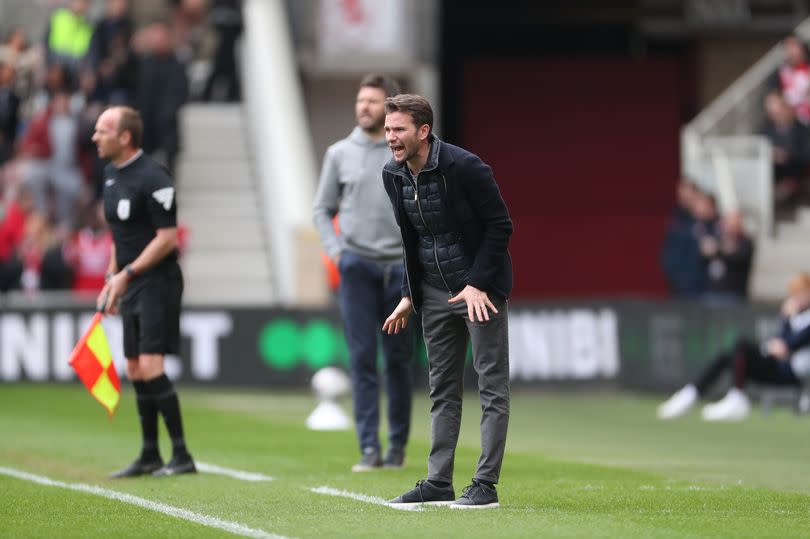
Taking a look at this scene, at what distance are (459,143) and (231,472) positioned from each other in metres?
24.0

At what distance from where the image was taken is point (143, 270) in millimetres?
11453

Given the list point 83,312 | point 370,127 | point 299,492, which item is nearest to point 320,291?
point 83,312

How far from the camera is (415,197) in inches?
378

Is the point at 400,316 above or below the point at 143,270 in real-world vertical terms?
below

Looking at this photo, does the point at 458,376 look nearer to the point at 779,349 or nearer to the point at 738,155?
the point at 779,349

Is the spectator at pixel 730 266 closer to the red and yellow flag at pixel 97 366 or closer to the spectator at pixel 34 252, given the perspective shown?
the spectator at pixel 34 252

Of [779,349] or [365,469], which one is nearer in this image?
[365,469]

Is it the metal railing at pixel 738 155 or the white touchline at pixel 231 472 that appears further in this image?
the metal railing at pixel 738 155

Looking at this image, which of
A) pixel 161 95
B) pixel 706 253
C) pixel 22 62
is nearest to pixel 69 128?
pixel 161 95

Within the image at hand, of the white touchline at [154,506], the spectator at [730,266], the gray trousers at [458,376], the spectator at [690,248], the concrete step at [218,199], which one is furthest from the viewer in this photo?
the concrete step at [218,199]

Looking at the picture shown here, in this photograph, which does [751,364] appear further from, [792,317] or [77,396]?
[77,396]

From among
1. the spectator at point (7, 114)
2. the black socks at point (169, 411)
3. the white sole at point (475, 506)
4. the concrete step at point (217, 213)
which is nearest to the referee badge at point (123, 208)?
the black socks at point (169, 411)

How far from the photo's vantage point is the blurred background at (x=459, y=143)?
71.0 feet

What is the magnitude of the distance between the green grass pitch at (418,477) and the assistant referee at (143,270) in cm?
56
